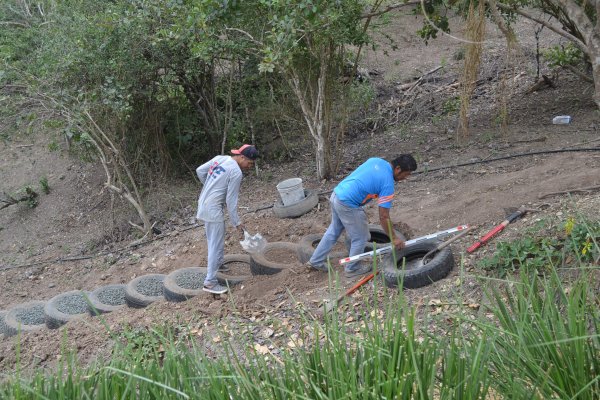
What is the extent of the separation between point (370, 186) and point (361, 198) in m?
0.18

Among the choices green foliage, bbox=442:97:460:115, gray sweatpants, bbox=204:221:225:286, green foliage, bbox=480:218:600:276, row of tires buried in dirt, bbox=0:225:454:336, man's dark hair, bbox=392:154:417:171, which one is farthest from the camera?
green foliage, bbox=442:97:460:115

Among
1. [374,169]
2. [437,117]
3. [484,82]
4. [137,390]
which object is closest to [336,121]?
[437,117]

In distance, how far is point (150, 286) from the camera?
28.4 ft

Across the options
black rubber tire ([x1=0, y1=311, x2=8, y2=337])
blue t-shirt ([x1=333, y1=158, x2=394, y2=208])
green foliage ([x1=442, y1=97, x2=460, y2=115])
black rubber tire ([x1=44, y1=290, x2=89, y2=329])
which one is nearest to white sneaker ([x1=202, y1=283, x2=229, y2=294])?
black rubber tire ([x1=44, y1=290, x2=89, y2=329])

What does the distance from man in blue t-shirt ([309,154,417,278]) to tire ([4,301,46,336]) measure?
13.4ft

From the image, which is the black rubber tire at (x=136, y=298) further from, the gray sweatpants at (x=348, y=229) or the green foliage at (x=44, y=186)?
the green foliage at (x=44, y=186)

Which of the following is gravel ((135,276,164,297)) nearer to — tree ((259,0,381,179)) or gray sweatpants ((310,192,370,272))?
gray sweatpants ((310,192,370,272))

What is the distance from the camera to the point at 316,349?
2908 mm

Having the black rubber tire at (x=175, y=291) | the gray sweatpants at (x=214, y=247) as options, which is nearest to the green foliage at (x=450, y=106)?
the black rubber tire at (x=175, y=291)

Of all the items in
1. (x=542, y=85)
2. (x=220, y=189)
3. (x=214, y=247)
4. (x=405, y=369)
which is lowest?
(x=542, y=85)

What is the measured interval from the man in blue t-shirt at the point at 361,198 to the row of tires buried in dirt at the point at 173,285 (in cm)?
40

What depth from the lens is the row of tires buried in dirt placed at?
7.69m

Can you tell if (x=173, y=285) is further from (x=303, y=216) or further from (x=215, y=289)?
(x=303, y=216)

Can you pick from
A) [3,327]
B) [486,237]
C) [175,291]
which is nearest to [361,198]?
[486,237]
